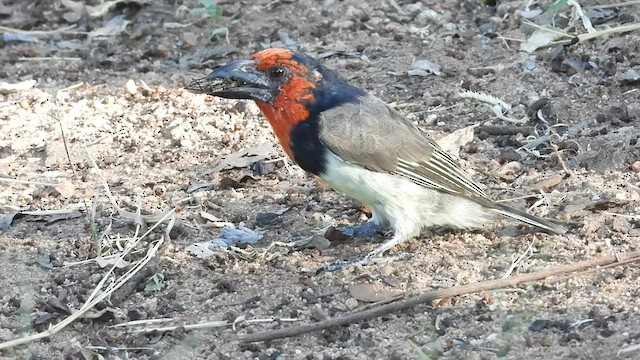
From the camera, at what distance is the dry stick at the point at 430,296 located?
178 inches

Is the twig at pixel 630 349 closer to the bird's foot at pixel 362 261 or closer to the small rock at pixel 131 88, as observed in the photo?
the bird's foot at pixel 362 261

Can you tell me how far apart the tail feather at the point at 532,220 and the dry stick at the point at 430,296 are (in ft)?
1.33

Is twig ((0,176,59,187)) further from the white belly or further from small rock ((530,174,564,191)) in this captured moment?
small rock ((530,174,564,191))

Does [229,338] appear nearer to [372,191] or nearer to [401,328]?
[401,328]

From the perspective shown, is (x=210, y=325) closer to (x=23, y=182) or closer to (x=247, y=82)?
(x=247, y=82)

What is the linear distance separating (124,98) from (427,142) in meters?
2.44

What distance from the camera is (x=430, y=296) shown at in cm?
464

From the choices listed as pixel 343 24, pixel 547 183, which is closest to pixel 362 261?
pixel 547 183

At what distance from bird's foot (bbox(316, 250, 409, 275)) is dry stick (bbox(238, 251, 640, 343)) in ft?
1.67

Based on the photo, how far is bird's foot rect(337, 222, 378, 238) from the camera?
5.55 m

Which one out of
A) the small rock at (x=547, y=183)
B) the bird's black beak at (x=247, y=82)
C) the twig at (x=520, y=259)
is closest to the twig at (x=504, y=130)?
the small rock at (x=547, y=183)

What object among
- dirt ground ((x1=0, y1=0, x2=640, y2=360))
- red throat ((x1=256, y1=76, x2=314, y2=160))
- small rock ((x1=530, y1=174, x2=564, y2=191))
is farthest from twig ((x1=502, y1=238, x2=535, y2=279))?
red throat ((x1=256, y1=76, x2=314, y2=160))

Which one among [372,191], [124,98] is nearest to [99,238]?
[372,191]

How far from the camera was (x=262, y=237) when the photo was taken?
553 centimetres
